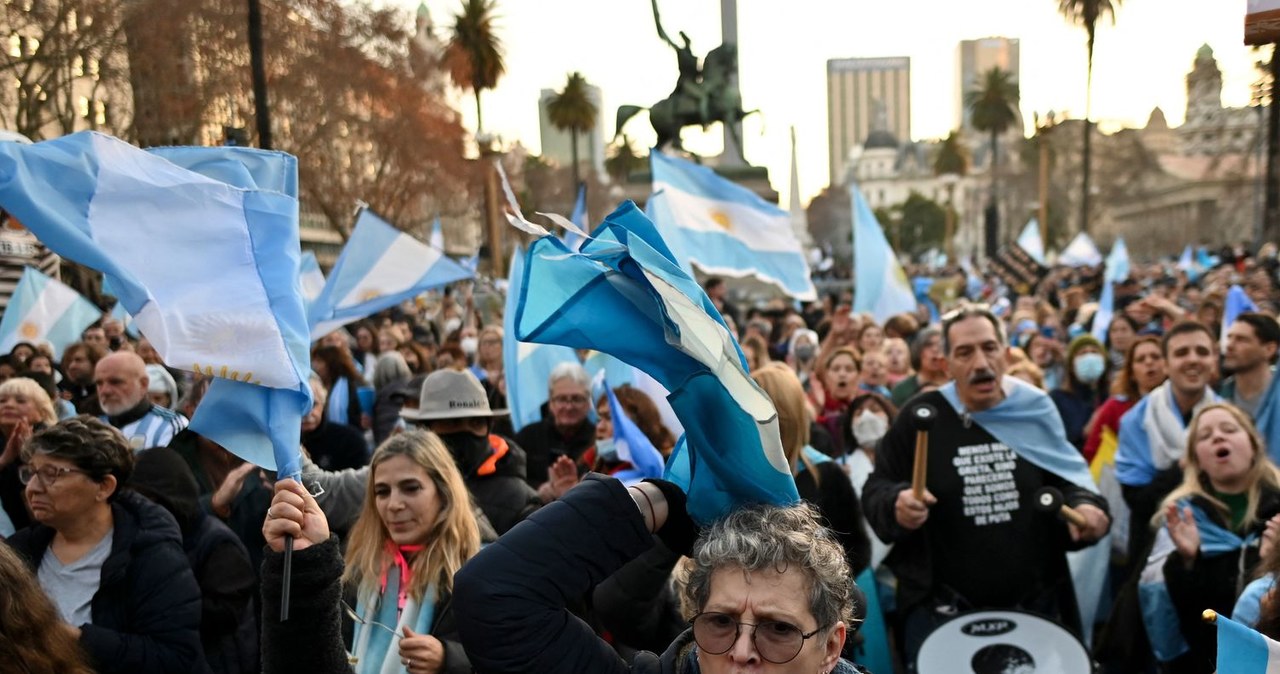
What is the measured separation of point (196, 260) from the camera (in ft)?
8.49

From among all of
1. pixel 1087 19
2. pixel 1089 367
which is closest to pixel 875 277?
pixel 1089 367

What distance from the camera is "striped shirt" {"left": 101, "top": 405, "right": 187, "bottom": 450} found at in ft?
16.2

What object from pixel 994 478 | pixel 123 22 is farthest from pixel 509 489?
pixel 123 22

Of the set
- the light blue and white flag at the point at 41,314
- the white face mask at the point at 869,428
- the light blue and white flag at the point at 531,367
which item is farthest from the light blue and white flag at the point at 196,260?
the light blue and white flag at the point at 41,314

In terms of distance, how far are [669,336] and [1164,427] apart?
392 centimetres

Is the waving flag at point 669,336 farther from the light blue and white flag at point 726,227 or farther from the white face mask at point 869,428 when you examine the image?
the light blue and white flag at point 726,227

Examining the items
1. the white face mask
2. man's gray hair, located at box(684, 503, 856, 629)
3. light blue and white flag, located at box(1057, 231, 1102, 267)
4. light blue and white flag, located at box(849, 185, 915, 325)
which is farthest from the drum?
light blue and white flag, located at box(1057, 231, 1102, 267)

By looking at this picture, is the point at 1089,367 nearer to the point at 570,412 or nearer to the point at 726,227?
the point at 726,227

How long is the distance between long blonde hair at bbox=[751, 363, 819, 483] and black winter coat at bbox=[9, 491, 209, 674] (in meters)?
2.00

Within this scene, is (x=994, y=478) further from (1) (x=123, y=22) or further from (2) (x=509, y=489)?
(1) (x=123, y=22)

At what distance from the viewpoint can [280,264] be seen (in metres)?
2.62

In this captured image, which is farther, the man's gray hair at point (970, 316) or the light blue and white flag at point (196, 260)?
the man's gray hair at point (970, 316)

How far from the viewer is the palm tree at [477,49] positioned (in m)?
38.2

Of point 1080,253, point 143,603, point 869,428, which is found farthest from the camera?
point 1080,253
